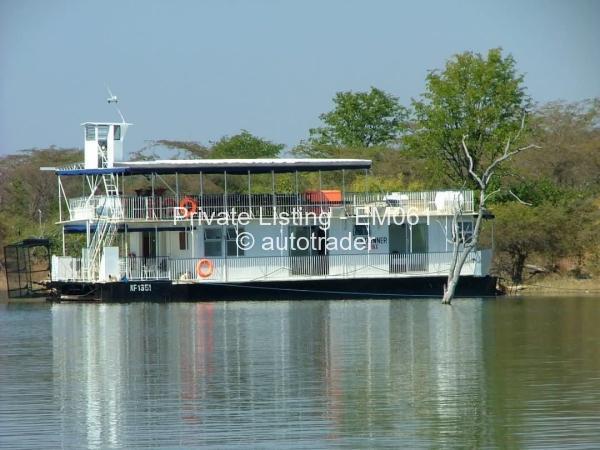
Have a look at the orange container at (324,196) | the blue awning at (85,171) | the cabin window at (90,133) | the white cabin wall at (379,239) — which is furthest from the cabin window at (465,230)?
the cabin window at (90,133)

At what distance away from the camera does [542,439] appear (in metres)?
17.0

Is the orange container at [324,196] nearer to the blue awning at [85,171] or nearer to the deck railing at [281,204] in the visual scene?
the deck railing at [281,204]

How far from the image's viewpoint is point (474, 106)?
56.6 m

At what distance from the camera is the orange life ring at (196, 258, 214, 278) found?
154 ft

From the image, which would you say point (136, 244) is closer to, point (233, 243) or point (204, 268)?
point (204, 268)

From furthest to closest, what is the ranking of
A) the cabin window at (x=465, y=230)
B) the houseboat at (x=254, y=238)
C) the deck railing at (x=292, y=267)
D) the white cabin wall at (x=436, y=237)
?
1. the white cabin wall at (x=436, y=237)
2. the cabin window at (x=465, y=230)
3. the deck railing at (x=292, y=267)
4. the houseboat at (x=254, y=238)

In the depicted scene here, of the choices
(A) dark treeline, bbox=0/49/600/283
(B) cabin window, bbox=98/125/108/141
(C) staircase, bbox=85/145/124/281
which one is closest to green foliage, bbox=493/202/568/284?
(A) dark treeline, bbox=0/49/600/283

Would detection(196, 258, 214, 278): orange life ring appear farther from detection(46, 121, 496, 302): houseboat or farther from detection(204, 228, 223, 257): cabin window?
detection(204, 228, 223, 257): cabin window

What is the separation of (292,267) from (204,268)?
3135mm

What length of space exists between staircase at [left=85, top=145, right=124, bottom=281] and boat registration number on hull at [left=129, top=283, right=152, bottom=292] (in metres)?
1.59

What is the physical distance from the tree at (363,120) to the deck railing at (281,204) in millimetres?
31096

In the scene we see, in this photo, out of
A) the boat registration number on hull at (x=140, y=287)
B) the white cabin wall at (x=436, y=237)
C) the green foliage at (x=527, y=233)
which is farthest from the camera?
the green foliage at (x=527, y=233)

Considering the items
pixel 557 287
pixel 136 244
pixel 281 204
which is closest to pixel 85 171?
pixel 136 244

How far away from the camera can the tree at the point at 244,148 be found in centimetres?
7812
